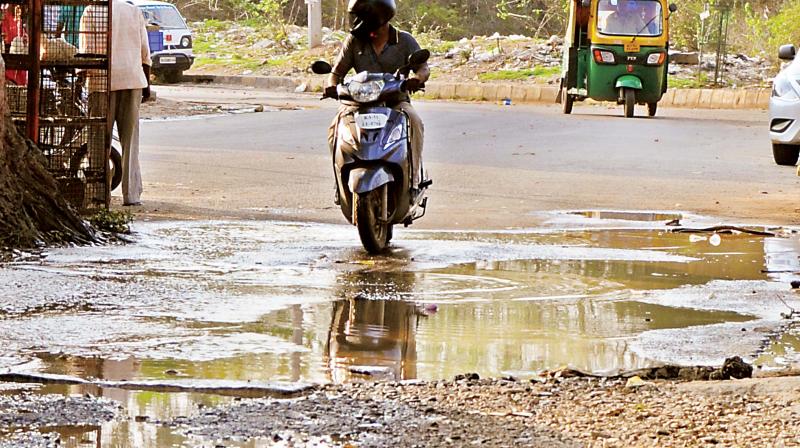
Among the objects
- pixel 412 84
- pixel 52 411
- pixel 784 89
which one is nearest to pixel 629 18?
pixel 784 89

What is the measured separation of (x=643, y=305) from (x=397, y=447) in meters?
3.34

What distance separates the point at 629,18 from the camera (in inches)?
1024

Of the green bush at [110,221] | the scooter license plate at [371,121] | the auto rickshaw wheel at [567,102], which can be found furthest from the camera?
the auto rickshaw wheel at [567,102]

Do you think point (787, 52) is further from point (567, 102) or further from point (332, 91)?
point (332, 91)

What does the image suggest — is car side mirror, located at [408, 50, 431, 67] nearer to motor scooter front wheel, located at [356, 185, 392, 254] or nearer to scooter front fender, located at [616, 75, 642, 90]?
motor scooter front wheel, located at [356, 185, 392, 254]

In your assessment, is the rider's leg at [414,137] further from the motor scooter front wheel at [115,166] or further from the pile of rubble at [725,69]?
the pile of rubble at [725,69]

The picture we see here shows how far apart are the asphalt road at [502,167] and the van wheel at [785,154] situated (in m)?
0.14

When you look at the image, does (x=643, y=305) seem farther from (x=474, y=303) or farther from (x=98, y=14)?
(x=98, y=14)

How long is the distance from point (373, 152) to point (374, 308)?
82.4 inches

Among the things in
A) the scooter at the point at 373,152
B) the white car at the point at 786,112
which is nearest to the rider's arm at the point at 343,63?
the scooter at the point at 373,152

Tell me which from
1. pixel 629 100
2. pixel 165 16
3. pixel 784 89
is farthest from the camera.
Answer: pixel 165 16

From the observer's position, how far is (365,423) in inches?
188

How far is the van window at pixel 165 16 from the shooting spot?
35.4 metres

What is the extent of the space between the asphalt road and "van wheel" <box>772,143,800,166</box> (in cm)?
14
